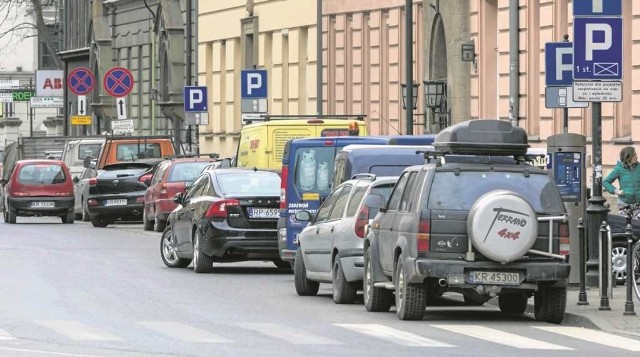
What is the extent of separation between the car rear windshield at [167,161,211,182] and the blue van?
15.3 meters

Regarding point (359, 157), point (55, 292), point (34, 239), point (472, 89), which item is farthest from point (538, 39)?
point (55, 292)

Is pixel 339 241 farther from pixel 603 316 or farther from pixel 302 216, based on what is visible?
pixel 603 316

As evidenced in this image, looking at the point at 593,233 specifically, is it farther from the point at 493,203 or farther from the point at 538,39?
the point at 538,39

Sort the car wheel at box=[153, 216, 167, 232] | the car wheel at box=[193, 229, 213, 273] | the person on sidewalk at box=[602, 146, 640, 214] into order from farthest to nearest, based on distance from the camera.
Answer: the car wheel at box=[153, 216, 167, 232] → the car wheel at box=[193, 229, 213, 273] → the person on sidewalk at box=[602, 146, 640, 214]

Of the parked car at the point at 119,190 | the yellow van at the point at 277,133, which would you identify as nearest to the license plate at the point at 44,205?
the parked car at the point at 119,190

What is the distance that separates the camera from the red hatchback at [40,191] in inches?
2000

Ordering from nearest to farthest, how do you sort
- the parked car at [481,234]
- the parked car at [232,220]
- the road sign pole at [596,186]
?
the parked car at [481,234] < the road sign pole at [596,186] < the parked car at [232,220]

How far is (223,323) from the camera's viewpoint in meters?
19.3

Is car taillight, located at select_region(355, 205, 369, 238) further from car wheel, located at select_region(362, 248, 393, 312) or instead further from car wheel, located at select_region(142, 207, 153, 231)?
car wheel, located at select_region(142, 207, 153, 231)

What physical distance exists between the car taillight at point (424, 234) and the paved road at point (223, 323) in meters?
0.71

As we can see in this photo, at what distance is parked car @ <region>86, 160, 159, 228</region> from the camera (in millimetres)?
47719

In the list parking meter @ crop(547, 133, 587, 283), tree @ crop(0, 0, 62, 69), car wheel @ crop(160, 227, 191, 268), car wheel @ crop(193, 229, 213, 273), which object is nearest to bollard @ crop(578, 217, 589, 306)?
parking meter @ crop(547, 133, 587, 283)

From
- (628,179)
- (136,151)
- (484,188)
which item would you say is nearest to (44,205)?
(136,151)

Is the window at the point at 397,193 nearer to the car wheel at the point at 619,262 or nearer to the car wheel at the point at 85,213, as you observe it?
the car wheel at the point at 619,262
